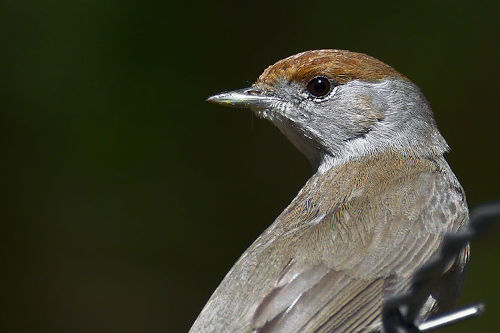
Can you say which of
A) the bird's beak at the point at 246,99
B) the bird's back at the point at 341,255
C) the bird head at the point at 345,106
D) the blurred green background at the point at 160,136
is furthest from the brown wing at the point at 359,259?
the blurred green background at the point at 160,136

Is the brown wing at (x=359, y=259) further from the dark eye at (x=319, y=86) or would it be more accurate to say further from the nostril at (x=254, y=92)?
the nostril at (x=254, y=92)

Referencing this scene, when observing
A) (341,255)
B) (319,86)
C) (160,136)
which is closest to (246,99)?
(319,86)

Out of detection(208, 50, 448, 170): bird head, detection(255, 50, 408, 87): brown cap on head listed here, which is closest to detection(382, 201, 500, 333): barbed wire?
detection(208, 50, 448, 170): bird head

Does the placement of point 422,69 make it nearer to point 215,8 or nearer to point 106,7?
point 215,8

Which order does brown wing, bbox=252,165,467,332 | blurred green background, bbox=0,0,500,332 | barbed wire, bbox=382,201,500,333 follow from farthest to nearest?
blurred green background, bbox=0,0,500,332
brown wing, bbox=252,165,467,332
barbed wire, bbox=382,201,500,333

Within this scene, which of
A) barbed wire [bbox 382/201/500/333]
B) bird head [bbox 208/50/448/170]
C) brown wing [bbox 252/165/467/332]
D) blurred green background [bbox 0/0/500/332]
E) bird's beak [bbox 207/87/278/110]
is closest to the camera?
barbed wire [bbox 382/201/500/333]

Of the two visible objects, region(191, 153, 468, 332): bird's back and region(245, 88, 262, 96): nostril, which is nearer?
region(191, 153, 468, 332): bird's back

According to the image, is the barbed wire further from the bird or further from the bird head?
the bird head
